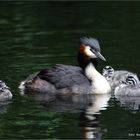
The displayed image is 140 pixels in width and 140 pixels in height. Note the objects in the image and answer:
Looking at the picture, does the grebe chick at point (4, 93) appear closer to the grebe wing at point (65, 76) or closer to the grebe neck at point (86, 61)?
the grebe wing at point (65, 76)

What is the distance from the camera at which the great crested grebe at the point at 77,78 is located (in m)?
17.4

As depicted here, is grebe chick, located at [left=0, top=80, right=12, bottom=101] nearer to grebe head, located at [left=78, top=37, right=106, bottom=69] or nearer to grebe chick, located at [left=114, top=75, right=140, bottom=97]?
grebe head, located at [left=78, top=37, right=106, bottom=69]

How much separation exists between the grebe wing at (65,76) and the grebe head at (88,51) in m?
0.27

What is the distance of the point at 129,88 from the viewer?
56.4 feet

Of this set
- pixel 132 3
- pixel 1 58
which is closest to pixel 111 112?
pixel 1 58

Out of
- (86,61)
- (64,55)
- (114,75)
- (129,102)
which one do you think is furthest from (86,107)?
(64,55)

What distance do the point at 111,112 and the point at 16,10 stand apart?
13.5 m

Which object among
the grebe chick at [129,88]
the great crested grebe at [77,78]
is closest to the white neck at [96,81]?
the great crested grebe at [77,78]

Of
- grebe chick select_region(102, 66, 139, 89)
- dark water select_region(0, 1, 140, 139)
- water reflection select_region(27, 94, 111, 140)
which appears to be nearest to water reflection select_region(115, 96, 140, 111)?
dark water select_region(0, 1, 140, 139)

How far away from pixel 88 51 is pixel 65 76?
831 mm

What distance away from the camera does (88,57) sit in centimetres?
1781

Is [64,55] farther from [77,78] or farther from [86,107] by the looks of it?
[86,107]

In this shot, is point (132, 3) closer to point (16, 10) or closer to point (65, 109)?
point (16, 10)

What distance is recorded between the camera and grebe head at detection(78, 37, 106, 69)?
17.7 meters
